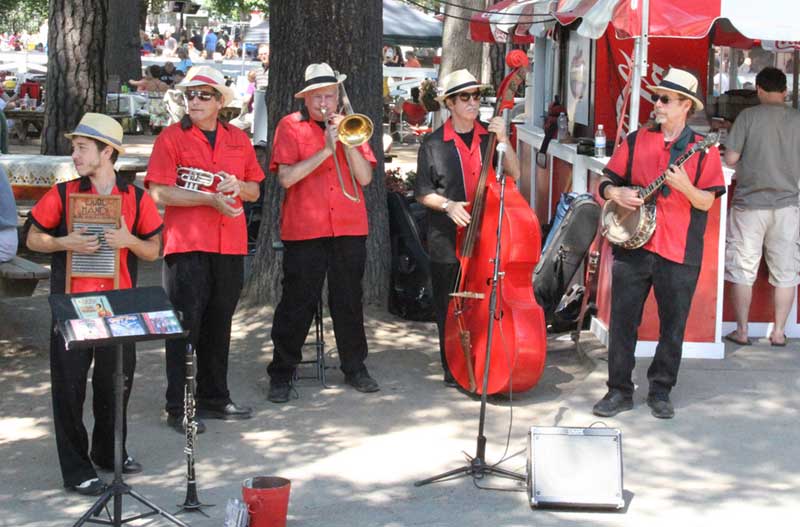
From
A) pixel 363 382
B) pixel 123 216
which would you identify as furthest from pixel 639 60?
pixel 123 216

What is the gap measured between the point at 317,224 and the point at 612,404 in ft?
6.01

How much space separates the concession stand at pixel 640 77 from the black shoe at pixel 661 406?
101 centimetres

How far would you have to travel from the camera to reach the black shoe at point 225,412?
6582 mm

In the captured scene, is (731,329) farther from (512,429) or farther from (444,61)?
(444,61)

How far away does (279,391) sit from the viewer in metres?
6.94

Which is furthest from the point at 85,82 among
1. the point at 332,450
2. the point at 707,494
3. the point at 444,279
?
the point at 707,494

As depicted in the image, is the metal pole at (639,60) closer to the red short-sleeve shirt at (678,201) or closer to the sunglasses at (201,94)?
the red short-sleeve shirt at (678,201)

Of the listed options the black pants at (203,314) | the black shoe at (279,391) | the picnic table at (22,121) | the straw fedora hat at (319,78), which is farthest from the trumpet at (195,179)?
the picnic table at (22,121)

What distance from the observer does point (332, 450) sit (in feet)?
20.0

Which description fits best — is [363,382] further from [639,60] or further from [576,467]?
[639,60]

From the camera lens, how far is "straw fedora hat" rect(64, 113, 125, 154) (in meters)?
5.42

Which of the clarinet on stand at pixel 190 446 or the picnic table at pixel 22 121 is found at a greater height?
the picnic table at pixel 22 121

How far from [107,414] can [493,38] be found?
8.70m

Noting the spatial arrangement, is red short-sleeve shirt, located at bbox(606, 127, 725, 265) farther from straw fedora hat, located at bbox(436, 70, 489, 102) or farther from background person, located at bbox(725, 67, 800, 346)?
background person, located at bbox(725, 67, 800, 346)
